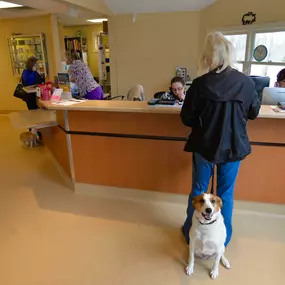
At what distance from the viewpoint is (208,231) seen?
5.84 ft

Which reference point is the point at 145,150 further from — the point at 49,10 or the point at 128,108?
the point at 49,10

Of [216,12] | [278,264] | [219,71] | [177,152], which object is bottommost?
[278,264]

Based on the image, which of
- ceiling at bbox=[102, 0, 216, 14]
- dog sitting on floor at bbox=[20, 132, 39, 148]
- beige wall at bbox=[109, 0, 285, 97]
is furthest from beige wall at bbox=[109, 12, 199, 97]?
dog sitting on floor at bbox=[20, 132, 39, 148]

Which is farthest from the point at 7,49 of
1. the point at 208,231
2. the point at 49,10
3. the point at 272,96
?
the point at 208,231

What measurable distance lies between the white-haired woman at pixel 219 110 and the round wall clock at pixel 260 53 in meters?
2.81

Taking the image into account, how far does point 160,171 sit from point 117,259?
96 centimetres

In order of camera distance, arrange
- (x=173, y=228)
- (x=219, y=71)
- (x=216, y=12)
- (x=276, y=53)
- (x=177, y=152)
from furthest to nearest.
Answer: (x=216, y=12), (x=276, y=53), (x=177, y=152), (x=173, y=228), (x=219, y=71)

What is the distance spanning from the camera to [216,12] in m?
4.64

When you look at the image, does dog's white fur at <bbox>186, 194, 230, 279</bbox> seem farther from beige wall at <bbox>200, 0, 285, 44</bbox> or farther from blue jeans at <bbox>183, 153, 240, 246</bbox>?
beige wall at <bbox>200, 0, 285, 44</bbox>

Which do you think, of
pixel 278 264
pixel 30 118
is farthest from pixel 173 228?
pixel 30 118

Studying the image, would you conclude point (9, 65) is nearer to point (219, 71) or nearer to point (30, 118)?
point (30, 118)

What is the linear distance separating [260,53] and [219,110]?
307cm

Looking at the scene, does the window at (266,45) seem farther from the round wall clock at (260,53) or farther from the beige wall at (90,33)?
the beige wall at (90,33)

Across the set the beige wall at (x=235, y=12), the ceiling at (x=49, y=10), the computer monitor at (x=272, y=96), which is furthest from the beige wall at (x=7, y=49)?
the computer monitor at (x=272, y=96)
